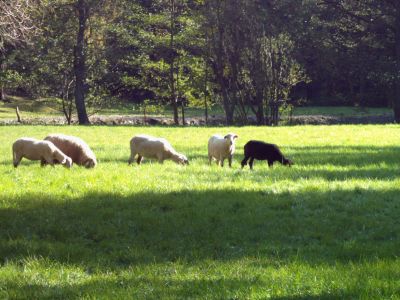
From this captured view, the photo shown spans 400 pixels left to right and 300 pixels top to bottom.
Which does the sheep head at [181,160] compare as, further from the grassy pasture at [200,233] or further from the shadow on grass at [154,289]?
the shadow on grass at [154,289]

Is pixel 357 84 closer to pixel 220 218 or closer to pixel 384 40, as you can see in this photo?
pixel 384 40

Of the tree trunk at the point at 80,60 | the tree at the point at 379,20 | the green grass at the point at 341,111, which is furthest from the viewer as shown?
the green grass at the point at 341,111

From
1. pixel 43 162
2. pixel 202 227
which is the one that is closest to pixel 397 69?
pixel 43 162

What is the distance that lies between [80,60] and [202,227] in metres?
38.3

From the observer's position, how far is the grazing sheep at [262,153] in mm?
16281

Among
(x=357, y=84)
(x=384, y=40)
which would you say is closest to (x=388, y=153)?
(x=384, y=40)

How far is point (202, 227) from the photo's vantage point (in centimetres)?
966

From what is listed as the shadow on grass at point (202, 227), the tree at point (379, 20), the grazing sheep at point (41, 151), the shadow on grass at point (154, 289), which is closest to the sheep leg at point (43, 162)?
the grazing sheep at point (41, 151)

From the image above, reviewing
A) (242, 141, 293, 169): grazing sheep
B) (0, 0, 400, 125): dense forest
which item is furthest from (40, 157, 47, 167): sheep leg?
(0, 0, 400, 125): dense forest

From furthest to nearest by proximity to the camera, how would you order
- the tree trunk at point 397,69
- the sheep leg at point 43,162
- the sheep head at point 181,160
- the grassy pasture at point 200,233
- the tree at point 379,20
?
the tree at point 379,20, the tree trunk at point 397,69, the sheep head at point 181,160, the sheep leg at point 43,162, the grassy pasture at point 200,233

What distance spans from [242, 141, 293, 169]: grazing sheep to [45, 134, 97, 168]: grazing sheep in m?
3.97

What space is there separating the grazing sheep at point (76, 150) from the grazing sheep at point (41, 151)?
2.26 feet

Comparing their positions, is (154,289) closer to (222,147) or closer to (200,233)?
(200,233)

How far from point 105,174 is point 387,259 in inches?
303
